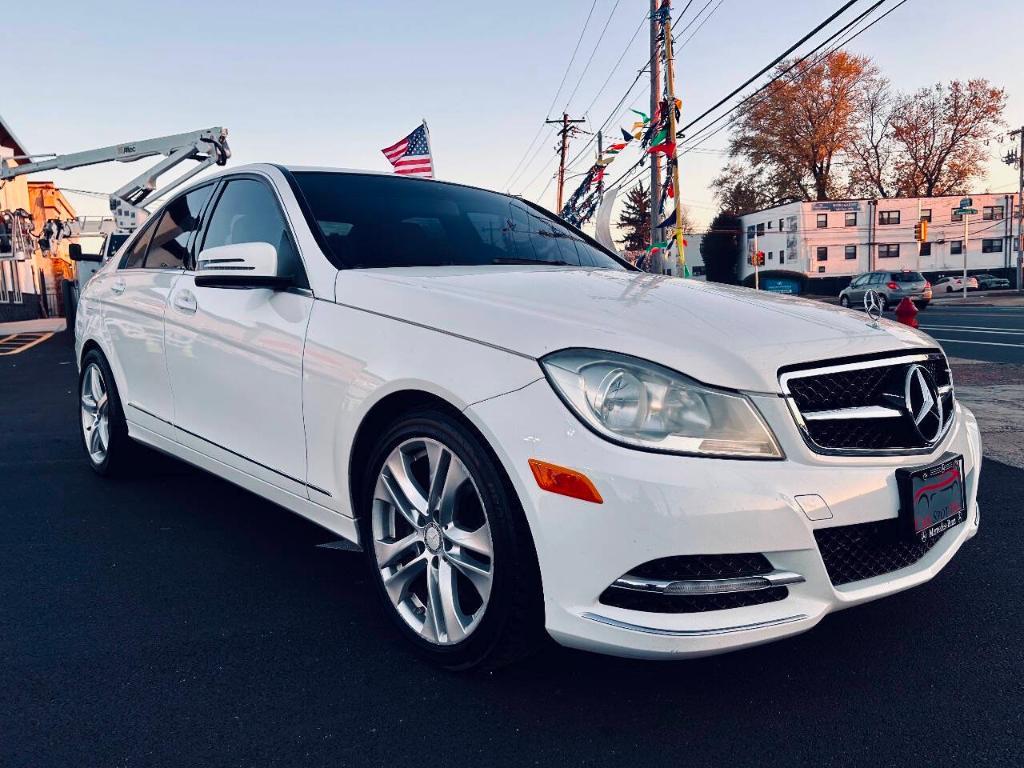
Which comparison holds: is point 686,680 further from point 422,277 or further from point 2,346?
point 2,346

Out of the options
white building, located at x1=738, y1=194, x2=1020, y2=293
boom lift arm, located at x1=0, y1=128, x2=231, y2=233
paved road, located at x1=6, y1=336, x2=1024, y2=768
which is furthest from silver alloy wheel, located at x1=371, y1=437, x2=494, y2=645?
white building, located at x1=738, y1=194, x2=1020, y2=293

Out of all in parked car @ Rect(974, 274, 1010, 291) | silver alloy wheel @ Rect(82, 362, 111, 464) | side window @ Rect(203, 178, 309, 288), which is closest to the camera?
side window @ Rect(203, 178, 309, 288)

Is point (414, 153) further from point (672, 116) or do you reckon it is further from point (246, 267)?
point (246, 267)

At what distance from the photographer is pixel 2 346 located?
1730 centimetres

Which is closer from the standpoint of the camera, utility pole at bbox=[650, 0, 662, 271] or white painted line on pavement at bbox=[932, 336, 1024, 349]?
white painted line on pavement at bbox=[932, 336, 1024, 349]

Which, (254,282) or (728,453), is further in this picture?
(254,282)

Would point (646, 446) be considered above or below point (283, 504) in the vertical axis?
above

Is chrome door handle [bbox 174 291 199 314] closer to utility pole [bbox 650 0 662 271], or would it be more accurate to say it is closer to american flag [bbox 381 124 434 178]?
american flag [bbox 381 124 434 178]

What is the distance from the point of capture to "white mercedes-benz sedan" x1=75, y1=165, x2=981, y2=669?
6.66ft

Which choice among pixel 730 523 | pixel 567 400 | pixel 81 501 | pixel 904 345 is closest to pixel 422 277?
pixel 567 400

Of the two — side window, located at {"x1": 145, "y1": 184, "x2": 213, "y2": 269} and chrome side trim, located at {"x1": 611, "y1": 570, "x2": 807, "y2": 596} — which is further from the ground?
side window, located at {"x1": 145, "y1": 184, "x2": 213, "y2": 269}

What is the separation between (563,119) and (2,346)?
27.8 metres

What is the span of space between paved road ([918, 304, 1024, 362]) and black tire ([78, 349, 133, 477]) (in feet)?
34.6

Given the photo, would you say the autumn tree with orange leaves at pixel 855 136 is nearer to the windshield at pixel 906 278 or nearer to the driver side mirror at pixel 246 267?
the windshield at pixel 906 278
